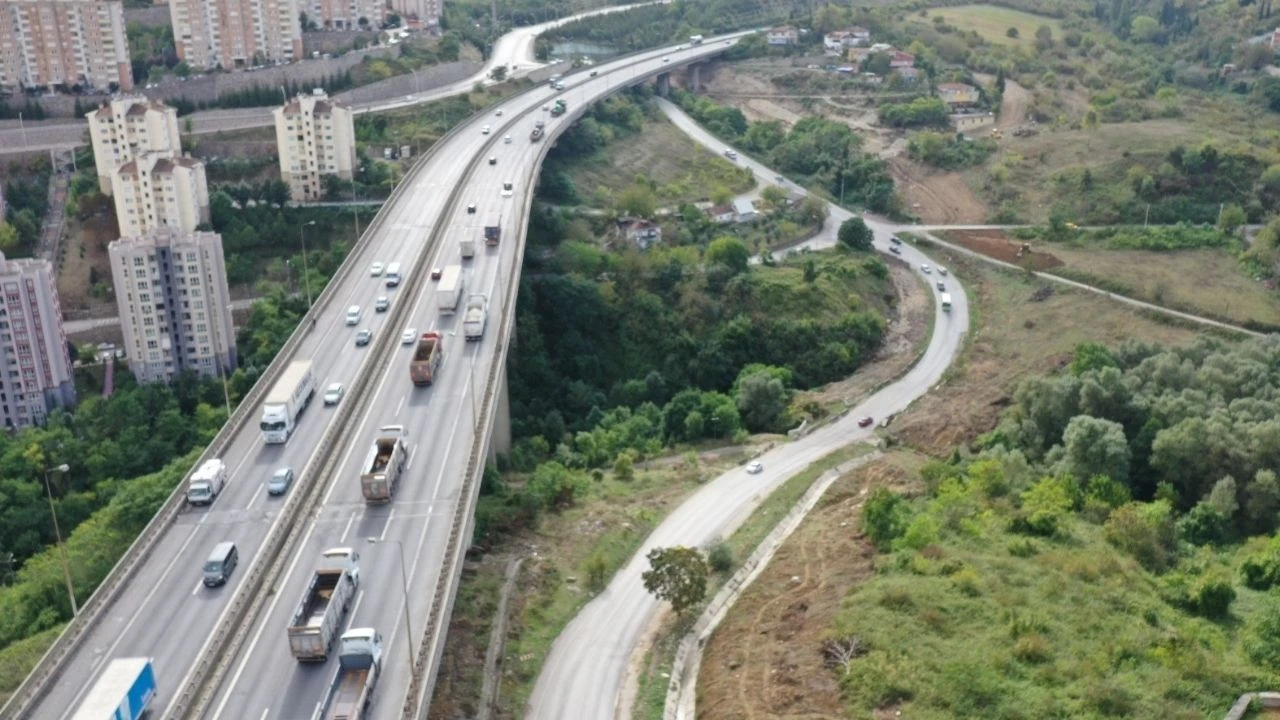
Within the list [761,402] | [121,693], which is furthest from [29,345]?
[121,693]

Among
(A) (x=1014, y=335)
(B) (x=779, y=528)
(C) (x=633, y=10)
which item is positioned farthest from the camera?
(C) (x=633, y=10)

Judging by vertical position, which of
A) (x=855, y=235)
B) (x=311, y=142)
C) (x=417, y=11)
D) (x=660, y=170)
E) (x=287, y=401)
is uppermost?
(x=417, y=11)

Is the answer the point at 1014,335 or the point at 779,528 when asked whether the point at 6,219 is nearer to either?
the point at 779,528

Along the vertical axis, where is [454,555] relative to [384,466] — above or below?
below

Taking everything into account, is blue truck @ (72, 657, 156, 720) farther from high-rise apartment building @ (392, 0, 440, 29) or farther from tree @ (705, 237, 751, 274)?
high-rise apartment building @ (392, 0, 440, 29)

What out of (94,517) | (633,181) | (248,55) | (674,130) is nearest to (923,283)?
(633,181)

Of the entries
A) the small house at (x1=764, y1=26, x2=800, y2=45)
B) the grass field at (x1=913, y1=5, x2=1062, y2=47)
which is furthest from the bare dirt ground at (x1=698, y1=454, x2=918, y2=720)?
the grass field at (x1=913, y1=5, x2=1062, y2=47)

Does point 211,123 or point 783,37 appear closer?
point 211,123

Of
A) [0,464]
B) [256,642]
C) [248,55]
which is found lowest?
[0,464]

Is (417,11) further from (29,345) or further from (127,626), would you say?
(127,626)
